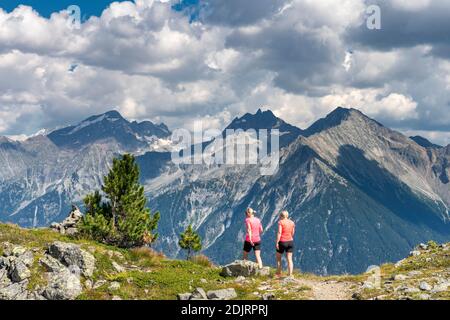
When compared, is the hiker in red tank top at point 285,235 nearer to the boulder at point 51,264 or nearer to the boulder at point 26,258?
the boulder at point 51,264

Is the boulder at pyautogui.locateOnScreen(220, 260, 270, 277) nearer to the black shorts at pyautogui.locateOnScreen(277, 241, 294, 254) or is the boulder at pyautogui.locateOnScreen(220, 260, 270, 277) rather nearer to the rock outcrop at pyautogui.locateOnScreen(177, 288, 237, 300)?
the black shorts at pyautogui.locateOnScreen(277, 241, 294, 254)

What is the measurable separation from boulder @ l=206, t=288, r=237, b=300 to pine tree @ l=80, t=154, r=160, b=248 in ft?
53.0

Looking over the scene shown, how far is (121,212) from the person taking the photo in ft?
138

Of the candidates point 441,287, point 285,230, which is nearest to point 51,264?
point 285,230

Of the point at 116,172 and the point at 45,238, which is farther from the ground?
the point at 116,172

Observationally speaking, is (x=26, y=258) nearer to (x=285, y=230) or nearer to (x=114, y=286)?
(x=114, y=286)

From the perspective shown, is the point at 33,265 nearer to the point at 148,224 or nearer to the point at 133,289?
the point at 133,289

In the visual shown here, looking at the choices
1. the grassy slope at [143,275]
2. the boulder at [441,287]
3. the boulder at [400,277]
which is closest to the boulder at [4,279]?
the grassy slope at [143,275]

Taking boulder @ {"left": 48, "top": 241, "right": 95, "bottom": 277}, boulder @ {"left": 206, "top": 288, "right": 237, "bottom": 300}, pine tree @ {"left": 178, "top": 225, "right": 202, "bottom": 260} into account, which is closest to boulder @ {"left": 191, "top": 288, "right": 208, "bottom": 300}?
boulder @ {"left": 206, "top": 288, "right": 237, "bottom": 300}

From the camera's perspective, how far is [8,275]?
2778cm

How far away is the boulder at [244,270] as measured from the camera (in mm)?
30953
